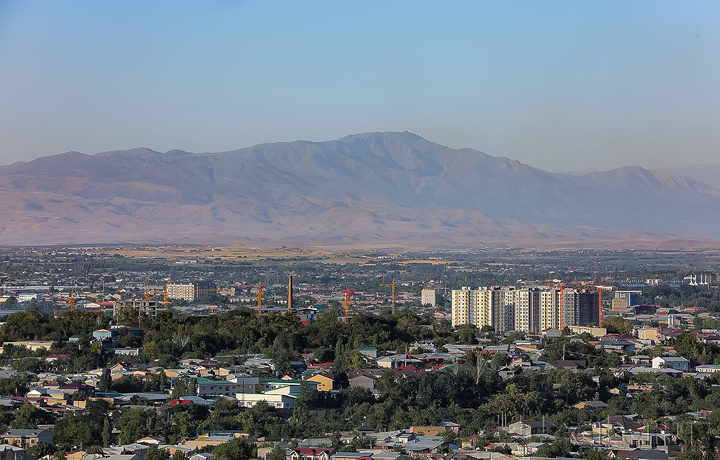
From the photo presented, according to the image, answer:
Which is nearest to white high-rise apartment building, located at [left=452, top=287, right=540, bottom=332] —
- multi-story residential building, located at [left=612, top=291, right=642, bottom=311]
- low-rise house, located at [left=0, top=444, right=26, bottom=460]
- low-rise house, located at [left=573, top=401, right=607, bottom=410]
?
multi-story residential building, located at [left=612, top=291, right=642, bottom=311]

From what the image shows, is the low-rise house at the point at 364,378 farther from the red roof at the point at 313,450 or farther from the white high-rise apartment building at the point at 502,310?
the white high-rise apartment building at the point at 502,310

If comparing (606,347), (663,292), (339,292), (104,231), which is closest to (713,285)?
(663,292)

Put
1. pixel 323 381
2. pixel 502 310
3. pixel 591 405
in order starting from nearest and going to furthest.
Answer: pixel 591 405
pixel 323 381
pixel 502 310

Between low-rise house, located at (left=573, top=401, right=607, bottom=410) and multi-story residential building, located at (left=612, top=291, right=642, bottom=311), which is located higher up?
multi-story residential building, located at (left=612, top=291, right=642, bottom=311)

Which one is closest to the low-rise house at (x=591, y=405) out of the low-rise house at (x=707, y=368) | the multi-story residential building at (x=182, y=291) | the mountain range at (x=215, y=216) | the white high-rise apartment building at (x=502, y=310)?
the low-rise house at (x=707, y=368)

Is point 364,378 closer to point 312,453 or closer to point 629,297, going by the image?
point 312,453

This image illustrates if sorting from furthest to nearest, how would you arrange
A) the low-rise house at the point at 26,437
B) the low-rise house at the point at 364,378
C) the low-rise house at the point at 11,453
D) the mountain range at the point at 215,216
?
the mountain range at the point at 215,216 → the low-rise house at the point at 364,378 → the low-rise house at the point at 26,437 → the low-rise house at the point at 11,453

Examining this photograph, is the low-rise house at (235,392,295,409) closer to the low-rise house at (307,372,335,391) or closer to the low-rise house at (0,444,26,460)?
the low-rise house at (307,372,335,391)

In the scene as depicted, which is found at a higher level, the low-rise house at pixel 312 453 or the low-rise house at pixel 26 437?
the low-rise house at pixel 26 437

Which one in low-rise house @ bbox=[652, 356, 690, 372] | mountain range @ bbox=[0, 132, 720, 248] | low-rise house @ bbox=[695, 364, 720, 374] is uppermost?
mountain range @ bbox=[0, 132, 720, 248]

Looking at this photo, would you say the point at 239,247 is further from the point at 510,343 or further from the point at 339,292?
the point at 510,343

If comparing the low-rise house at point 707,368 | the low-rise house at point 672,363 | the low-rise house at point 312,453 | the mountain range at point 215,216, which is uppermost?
the mountain range at point 215,216

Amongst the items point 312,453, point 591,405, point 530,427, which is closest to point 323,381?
point 591,405
